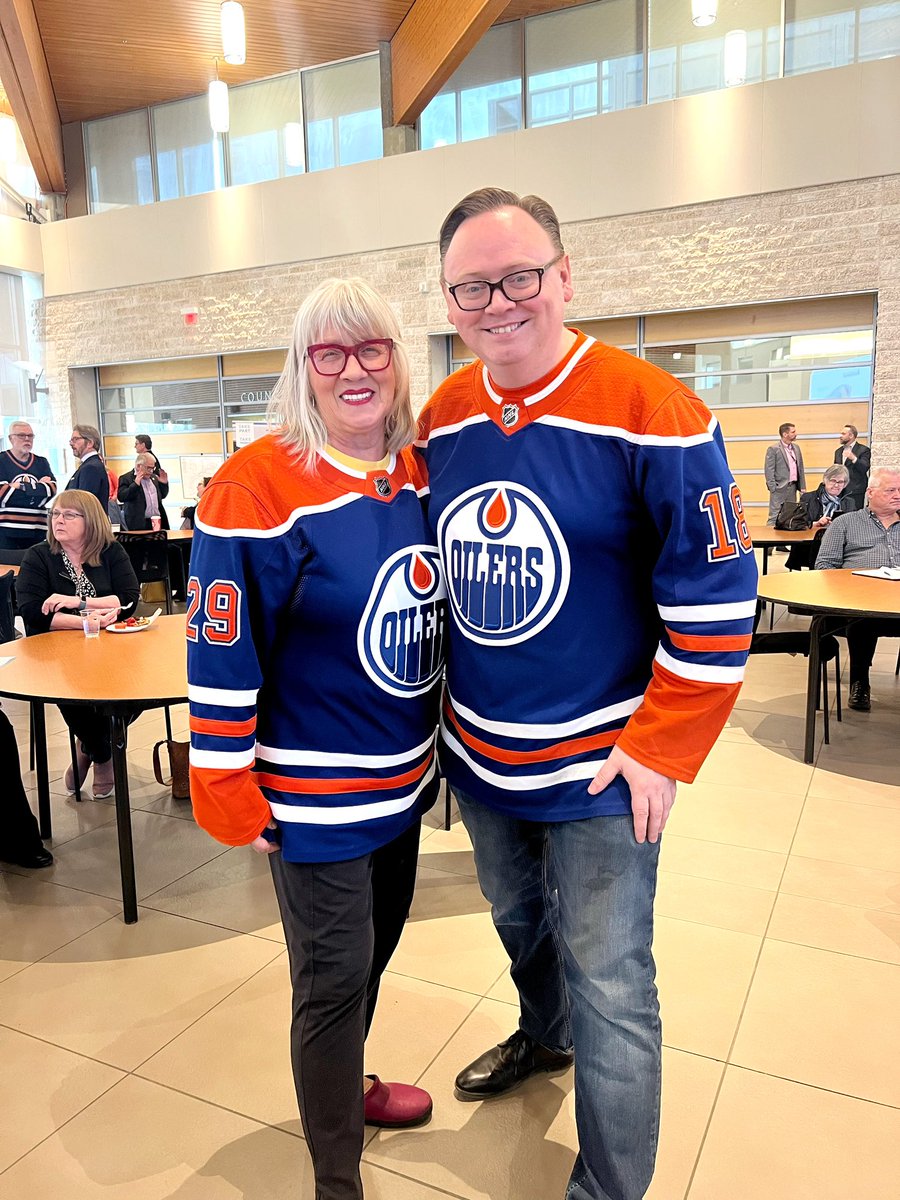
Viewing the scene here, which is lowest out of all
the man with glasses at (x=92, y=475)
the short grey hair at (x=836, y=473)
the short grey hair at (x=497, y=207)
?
the short grey hair at (x=836, y=473)

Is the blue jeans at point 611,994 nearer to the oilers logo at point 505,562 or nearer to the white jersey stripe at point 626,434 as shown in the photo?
the oilers logo at point 505,562

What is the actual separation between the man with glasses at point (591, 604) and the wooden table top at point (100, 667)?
4.41ft

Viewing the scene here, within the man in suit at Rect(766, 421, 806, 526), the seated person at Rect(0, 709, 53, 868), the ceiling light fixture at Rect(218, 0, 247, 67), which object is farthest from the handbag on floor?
the man in suit at Rect(766, 421, 806, 526)

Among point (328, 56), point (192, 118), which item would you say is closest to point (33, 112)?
point (192, 118)

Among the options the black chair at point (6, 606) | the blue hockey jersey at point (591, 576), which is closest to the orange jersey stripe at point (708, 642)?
A: the blue hockey jersey at point (591, 576)

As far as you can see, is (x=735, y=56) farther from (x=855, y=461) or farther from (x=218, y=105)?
(x=218, y=105)

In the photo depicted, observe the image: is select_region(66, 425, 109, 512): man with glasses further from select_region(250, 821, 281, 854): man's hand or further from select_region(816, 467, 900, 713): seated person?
select_region(250, 821, 281, 854): man's hand

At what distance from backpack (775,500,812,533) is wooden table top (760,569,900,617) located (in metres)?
1.99

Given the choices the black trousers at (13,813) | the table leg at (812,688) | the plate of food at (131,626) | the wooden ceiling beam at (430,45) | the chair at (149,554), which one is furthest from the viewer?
the wooden ceiling beam at (430,45)

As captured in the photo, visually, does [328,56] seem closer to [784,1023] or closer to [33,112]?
[33,112]

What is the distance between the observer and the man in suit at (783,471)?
8203 mm

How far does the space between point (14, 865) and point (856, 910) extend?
2.68 metres

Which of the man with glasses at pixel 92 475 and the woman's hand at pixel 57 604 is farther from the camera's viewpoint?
the man with glasses at pixel 92 475

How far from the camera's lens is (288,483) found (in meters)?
1.25
